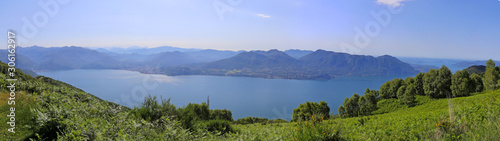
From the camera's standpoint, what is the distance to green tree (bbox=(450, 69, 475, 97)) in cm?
3136

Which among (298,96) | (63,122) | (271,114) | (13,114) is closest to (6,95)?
(13,114)

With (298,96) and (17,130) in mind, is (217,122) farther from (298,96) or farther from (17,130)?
(298,96)

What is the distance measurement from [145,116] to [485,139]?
26.2ft

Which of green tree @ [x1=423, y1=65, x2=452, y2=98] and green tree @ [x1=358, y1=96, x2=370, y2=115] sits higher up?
green tree @ [x1=423, y1=65, x2=452, y2=98]

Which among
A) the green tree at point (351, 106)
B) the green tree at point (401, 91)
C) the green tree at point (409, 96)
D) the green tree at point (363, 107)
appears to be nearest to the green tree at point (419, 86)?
the green tree at point (409, 96)

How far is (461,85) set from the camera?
31.7 metres

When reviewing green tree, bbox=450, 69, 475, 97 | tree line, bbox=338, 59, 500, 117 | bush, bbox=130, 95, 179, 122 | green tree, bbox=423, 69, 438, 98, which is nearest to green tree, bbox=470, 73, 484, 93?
tree line, bbox=338, 59, 500, 117

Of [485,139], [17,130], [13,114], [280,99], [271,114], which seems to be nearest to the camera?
[485,139]

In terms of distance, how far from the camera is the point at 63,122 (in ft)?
14.6

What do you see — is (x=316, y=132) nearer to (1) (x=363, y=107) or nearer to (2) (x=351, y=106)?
(1) (x=363, y=107)

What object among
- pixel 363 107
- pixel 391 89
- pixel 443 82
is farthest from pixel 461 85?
pixel 363 107

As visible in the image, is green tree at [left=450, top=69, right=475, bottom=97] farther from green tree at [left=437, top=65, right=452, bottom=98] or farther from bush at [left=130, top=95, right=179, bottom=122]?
bush at [left=130, top=95, right=179, bottom=122]

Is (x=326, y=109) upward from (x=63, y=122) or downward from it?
downward

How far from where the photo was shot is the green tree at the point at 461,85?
3136 cm
